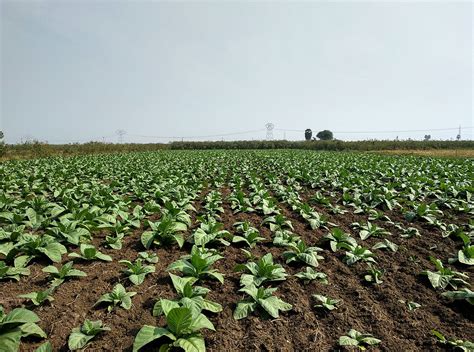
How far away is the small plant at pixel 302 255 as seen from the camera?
13.1 feet

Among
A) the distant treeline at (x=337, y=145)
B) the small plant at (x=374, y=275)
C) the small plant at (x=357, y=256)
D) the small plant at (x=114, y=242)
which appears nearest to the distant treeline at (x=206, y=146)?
the distant treeline at (x=337, y=145)

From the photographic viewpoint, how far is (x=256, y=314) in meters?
2.96

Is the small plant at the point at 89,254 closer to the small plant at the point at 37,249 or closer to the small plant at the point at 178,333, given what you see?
the small plant at the point at 37,249

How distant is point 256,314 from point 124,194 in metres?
6.85

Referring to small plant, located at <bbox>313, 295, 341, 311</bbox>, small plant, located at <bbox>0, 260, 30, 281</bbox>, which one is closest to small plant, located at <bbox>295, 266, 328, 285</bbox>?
small plant, located at <bbox>313, 295, 341, 311</bbox>

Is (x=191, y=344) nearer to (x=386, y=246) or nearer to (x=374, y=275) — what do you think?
(x=374, y=275)

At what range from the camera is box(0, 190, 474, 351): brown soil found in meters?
2.59

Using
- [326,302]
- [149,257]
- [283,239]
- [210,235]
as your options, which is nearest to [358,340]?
[326,302]

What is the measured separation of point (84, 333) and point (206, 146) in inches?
2174

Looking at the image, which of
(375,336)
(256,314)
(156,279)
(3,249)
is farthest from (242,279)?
(3,249)

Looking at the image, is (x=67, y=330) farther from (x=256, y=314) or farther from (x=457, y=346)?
(x=457, y=346)

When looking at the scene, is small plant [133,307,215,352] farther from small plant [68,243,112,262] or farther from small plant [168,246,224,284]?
small plant [68,243,112,262]

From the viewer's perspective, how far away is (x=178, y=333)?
244 centimetres

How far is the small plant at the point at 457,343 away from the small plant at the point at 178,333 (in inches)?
82.8
